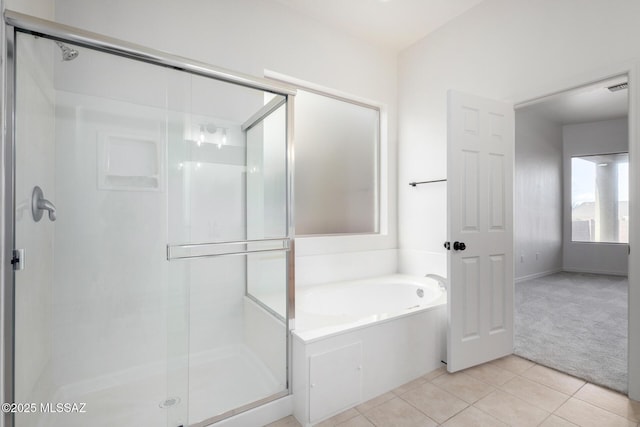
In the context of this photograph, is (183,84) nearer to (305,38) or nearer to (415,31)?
(305,38)

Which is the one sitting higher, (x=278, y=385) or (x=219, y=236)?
(x=219, y=236)

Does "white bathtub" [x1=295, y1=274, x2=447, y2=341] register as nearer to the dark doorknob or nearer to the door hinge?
the dark doorknob

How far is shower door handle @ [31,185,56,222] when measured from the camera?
4.25 feet

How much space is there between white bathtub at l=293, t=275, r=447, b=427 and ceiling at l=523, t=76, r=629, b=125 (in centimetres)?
349

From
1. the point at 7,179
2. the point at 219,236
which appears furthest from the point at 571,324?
the point at 7,179

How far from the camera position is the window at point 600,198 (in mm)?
5219

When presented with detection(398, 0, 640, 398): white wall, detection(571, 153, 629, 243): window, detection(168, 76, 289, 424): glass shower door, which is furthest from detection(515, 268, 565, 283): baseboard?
detection(168, 76, 289, 424): glass shower door

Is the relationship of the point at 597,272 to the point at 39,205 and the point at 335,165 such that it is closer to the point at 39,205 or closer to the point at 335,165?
the point at 335,165

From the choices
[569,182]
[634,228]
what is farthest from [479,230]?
[569,182]

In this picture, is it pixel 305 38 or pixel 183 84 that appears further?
pixel 305 38

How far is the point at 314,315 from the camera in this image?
1.93 meters

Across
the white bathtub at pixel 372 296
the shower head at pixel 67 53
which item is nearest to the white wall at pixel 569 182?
the white bathtub at pixel 372 296

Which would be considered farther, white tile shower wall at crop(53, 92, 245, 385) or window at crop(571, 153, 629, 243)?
window at crop(571, 153, 629, 243)

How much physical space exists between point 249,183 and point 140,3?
1457 millimetres
